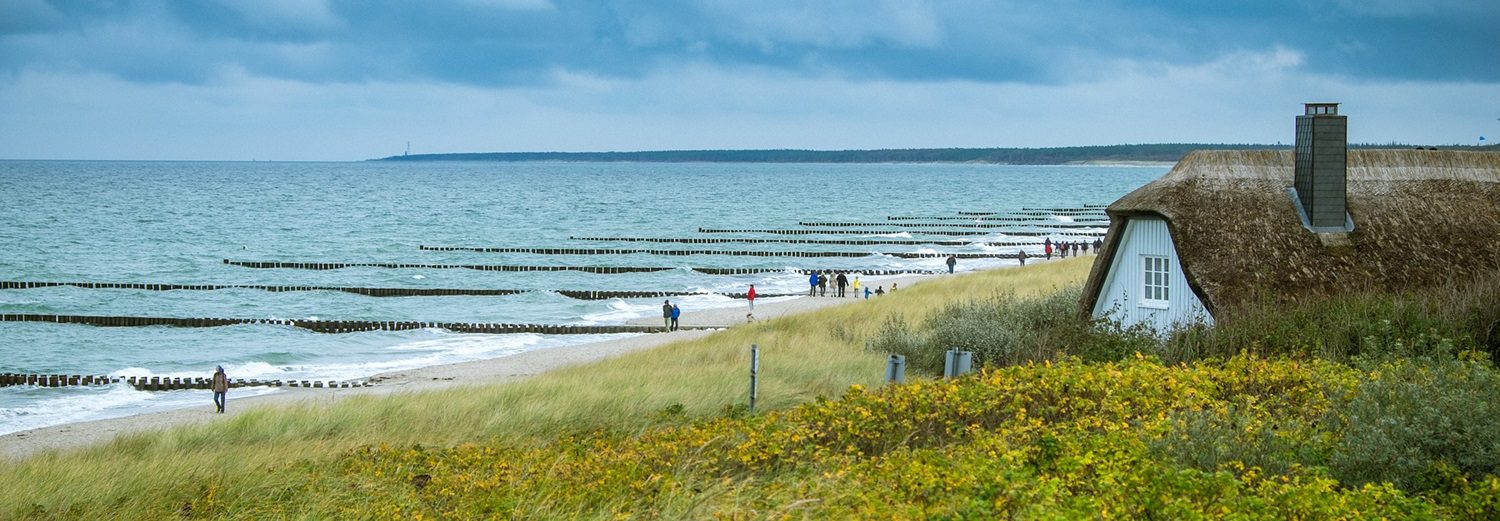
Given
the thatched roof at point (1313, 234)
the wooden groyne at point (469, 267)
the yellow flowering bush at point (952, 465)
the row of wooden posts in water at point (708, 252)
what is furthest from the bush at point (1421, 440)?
the row of wooden posts in water at point (708, 252)

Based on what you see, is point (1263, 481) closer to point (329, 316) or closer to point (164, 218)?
point (329, 316)

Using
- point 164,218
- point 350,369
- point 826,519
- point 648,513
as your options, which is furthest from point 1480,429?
point 164,218

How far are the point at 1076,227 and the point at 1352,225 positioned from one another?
277 ft

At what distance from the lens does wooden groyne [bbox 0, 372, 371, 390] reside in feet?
102

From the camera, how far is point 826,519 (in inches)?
324

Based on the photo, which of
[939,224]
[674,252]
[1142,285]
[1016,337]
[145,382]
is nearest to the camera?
[1016,337]

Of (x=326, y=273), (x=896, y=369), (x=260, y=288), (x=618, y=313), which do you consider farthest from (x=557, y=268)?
(x=896, y=369)

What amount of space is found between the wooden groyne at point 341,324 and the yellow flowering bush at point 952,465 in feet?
93.2

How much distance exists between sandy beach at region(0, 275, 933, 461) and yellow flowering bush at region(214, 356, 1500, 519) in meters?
10.8

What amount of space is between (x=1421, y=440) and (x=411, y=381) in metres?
25.3

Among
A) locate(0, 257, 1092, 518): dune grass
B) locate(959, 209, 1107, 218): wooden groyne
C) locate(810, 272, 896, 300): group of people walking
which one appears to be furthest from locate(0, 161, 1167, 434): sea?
locate(0, 257, 1092, 518): dune grass

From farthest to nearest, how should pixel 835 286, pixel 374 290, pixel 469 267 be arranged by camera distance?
pixel 469 267 < pixel 374 290 < pixel 835 286

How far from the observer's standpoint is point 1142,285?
21.1m

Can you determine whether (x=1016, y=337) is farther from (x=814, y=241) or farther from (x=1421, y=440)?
(x=814, y=241)
